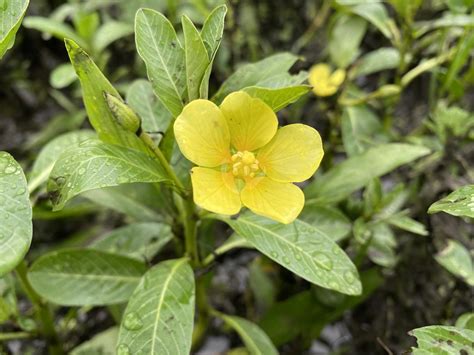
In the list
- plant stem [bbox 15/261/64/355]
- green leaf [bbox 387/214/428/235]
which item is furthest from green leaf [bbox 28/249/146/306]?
green leaf [bbox 387/214/428/235]

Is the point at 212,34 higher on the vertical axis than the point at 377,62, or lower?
higher

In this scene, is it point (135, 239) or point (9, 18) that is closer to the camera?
point (9, 18)

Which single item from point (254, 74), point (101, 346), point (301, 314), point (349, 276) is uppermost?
point (254, 74)

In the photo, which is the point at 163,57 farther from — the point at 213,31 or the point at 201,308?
the point at 201,308

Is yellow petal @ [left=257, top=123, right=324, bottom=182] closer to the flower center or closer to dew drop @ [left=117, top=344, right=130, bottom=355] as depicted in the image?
the flower center

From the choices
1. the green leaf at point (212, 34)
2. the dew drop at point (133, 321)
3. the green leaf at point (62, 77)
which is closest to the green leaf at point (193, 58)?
the green leaf at point (212, 34)

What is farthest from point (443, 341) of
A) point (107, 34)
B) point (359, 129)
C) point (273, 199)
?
point (107, 34)

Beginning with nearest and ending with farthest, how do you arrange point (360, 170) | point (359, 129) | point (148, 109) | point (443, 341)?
point (443, 341)
point (148, 109)
point (360, 170)
point (359, 129)

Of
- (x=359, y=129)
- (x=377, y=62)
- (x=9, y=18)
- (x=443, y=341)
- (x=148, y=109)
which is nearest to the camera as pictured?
(x=443, y=341)
